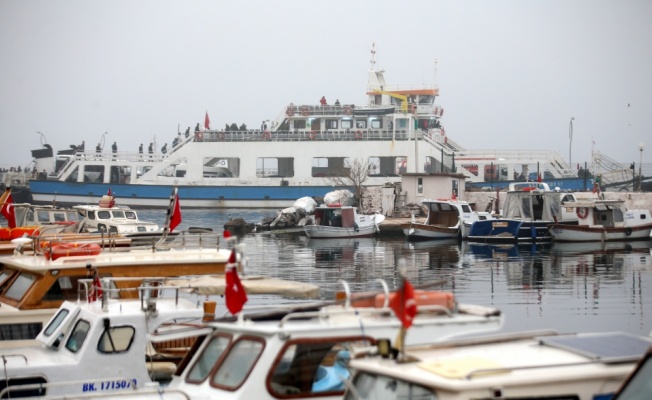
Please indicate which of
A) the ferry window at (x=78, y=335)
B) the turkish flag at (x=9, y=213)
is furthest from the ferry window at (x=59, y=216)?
the ferry window at (x=78, y=335)

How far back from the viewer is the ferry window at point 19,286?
12.2 metres

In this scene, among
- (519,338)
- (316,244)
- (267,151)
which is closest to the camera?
(519,338)

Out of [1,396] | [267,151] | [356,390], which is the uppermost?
[267,151]

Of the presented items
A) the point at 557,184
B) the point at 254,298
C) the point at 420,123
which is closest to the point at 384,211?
the point at 557,184

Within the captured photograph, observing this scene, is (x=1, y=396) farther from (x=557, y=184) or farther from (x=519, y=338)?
(x=557, y=184)

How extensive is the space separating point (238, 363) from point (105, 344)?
276cm

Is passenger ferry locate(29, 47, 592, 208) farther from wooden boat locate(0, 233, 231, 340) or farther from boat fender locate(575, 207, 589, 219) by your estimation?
wooden boat locate(0, 233, 231, 340)

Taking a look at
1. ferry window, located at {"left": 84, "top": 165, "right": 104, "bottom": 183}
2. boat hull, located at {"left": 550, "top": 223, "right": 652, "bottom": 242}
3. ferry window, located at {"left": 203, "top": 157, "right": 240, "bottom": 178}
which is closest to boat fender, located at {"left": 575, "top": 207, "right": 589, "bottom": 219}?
boat hull, located at {"left": 550, "top": 223, "right": 652, "bottom": 242}

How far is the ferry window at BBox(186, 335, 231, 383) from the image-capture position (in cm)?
782

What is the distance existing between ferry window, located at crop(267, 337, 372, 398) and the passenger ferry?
5233 centimetres

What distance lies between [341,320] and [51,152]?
69376 mm

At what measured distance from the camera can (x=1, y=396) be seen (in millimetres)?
9156

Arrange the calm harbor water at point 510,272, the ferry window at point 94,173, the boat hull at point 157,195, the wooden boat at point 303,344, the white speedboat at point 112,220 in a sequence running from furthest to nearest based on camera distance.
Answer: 1. the ferry window at point 94,173
2. the boat hull at point 157,195
3. the white speedboat at point 112,220
4. the calm harbor water at point 510,272
5. the wooden boat at point 303,344

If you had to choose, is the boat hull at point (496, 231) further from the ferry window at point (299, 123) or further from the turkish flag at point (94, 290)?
the ferry window at point (299, 123)
